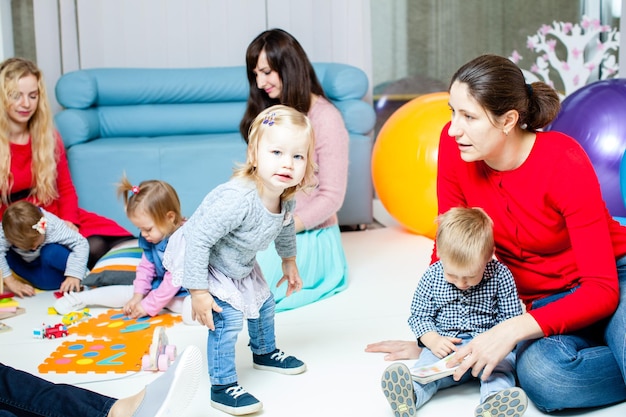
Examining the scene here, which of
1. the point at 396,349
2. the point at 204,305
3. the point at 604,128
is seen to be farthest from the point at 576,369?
the point at 604,128

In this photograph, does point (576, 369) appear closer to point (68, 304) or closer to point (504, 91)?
point (504, 91)

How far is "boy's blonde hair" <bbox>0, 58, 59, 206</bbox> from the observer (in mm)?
3027

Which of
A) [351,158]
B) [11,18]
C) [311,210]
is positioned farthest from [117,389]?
[11,18]

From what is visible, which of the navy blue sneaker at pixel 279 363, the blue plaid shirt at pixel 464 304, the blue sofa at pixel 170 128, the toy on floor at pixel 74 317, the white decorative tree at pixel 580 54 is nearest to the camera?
the blue plaid shirt at pixel 464 304

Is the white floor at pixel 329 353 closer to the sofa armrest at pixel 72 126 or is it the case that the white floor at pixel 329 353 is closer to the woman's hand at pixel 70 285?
the woman's hand at pixel 70 285

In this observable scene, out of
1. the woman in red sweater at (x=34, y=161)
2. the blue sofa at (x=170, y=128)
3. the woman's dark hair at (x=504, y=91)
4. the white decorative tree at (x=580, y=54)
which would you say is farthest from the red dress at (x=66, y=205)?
the white decorative tree at (x=580, y=54)

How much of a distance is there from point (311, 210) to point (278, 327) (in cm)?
46

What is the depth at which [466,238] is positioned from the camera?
191 cm

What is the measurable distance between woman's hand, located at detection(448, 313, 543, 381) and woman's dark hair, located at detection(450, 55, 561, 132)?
48 centimetres

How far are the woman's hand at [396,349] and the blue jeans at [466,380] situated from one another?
168 mm

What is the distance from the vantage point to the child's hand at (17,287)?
3.04m

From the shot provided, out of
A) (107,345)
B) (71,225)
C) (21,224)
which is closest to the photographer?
(107,345)

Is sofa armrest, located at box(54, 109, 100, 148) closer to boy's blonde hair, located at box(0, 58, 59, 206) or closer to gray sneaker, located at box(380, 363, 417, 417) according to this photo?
boy's blonde hair, located at box(0, 58, 59, 206)

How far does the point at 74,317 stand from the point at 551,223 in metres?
1.61
